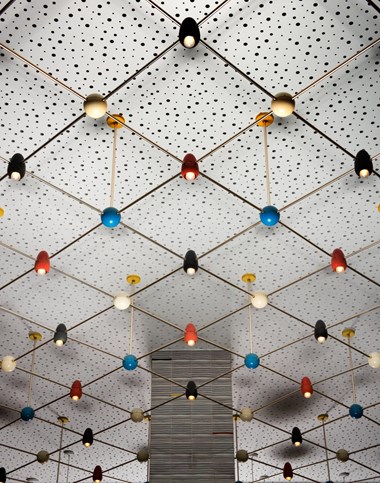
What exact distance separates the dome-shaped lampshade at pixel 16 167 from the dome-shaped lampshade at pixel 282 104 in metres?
1.87

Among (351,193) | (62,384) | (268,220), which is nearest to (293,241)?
(351,193)

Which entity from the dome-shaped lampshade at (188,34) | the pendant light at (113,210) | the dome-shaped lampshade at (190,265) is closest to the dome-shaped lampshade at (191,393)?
the dome-shaped lampshade at (190,265)

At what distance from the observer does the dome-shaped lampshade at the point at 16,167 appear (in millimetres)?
4801

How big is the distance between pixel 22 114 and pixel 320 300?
143 inches

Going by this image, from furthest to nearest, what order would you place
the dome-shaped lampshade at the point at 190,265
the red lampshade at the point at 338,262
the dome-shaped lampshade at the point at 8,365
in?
1. the dome-shaped lampshade at the point at 8,365
2. the red lampshade at the point at 338,262
3. the dome-shaped lampshade at the point at 190,265

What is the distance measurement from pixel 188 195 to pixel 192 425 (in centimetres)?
319

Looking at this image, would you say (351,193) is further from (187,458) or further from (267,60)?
(187,458)

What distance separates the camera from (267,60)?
14.8 ft

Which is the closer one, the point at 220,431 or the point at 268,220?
the point at 268,220

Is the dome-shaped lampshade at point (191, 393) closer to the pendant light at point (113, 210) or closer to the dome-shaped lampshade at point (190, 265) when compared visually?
the dome-shaped lampshade at point (190, 265)

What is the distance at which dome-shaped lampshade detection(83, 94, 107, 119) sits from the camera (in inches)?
175

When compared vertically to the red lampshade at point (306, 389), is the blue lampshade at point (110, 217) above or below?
above

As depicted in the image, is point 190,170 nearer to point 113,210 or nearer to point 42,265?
point 113,210

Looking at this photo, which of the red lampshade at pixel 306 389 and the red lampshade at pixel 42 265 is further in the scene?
the red lampshade at pixel 306 389
